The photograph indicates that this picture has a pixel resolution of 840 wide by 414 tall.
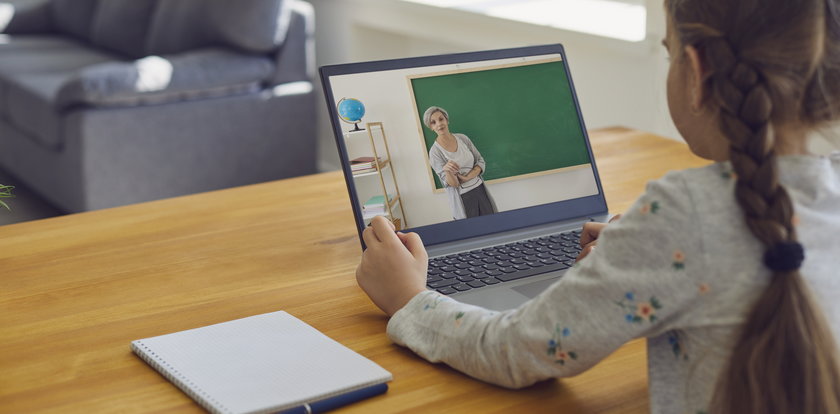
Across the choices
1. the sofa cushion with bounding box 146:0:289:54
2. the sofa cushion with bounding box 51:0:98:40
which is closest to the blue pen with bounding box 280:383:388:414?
the sofa cushion with bounding box 146:0:289:54

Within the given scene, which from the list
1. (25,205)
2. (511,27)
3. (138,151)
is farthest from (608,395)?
(25,205)

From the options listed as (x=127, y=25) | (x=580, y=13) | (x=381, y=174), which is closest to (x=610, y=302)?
(x=381, y=174)

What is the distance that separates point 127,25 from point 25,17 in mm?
879

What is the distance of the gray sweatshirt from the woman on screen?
374 mm

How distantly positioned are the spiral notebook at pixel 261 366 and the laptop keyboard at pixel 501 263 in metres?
0.17

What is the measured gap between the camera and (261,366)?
750 mm

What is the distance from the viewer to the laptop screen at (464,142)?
1.02 metres

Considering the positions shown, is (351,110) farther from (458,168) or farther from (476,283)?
(476,283)

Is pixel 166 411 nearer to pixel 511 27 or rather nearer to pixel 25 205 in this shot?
pixel 511 27

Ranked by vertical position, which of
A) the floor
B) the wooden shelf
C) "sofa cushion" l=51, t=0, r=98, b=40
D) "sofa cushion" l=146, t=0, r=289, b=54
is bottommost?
the floor

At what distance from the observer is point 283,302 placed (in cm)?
93

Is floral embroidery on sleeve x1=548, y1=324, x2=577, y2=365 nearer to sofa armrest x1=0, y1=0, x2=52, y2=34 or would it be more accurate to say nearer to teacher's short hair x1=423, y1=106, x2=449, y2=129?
teacher's short hair x1=423, y1=106, x2=449, y2=129

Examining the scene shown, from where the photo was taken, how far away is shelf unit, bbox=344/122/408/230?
3.31 feet

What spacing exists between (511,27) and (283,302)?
168cm
